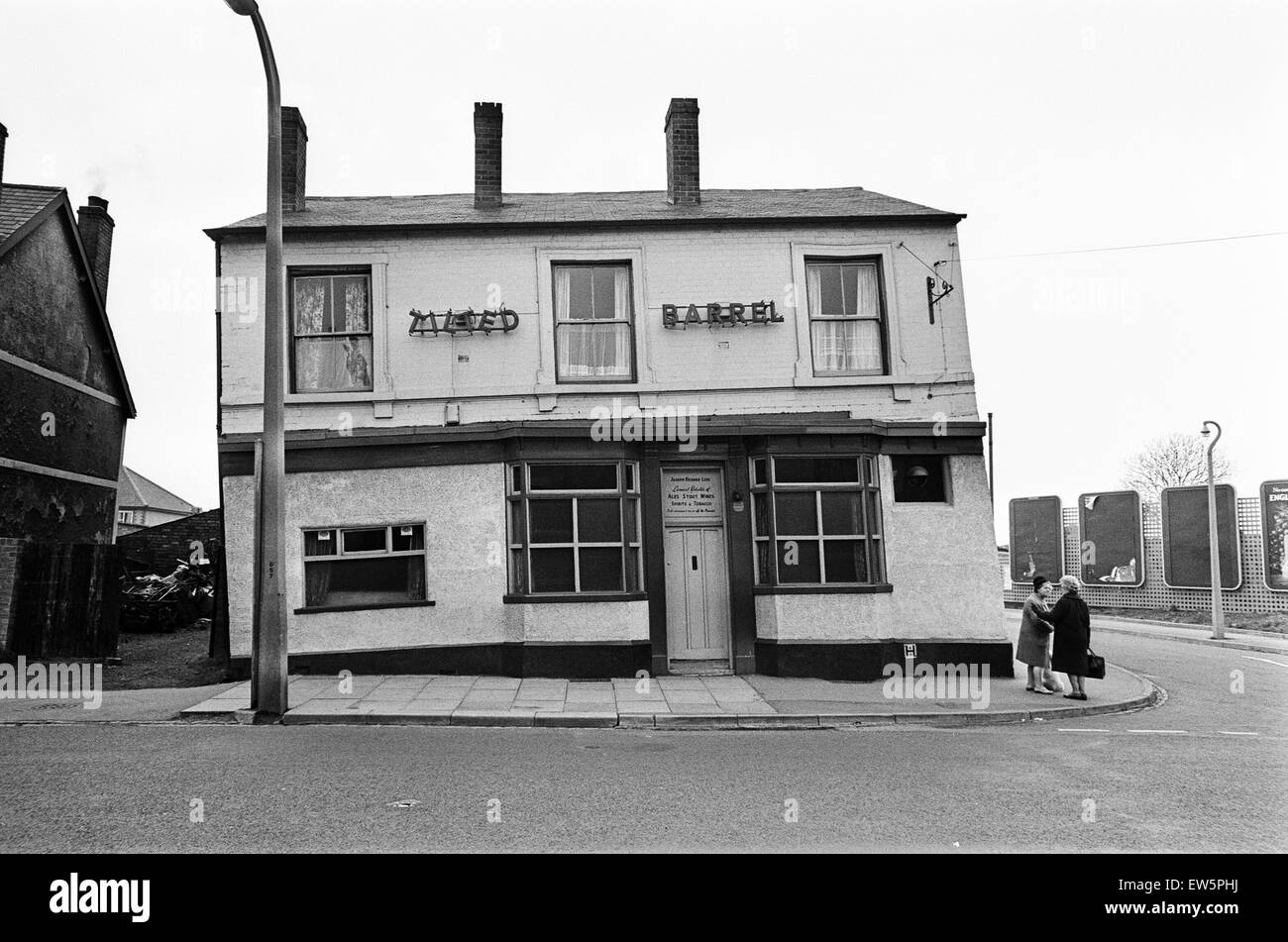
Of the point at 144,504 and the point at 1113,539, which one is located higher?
the point at 144,504

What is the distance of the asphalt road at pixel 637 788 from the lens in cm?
574

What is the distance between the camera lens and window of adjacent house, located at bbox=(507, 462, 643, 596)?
514 inches

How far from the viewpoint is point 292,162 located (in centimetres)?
1460

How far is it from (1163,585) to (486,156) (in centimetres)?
2665

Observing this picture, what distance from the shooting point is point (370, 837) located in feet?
18.4

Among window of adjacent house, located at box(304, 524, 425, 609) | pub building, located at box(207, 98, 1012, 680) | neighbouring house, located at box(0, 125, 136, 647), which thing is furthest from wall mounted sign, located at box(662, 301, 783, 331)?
neighbouring house, located at box(0, 125, 136, 647)

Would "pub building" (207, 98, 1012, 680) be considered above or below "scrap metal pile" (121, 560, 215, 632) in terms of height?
above

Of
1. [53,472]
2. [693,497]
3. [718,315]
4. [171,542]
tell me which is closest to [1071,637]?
[693,497]

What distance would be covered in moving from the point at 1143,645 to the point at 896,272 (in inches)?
493

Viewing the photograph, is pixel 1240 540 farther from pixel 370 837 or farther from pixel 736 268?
pixel 370 837

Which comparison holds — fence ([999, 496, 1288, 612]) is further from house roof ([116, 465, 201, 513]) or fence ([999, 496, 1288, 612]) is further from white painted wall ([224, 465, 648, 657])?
house roof ([116, 465, 201, 513])

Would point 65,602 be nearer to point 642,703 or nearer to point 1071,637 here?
point 642,703

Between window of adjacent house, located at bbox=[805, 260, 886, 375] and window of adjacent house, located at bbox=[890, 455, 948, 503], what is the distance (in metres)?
1.43

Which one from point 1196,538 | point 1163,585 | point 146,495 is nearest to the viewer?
point 1196,538
